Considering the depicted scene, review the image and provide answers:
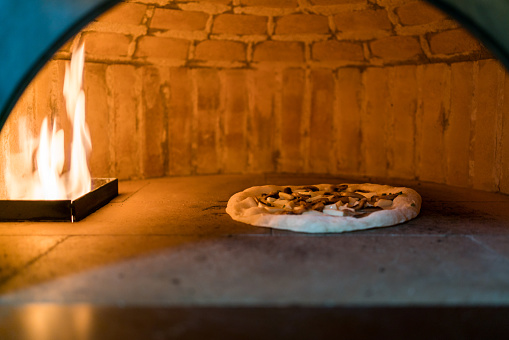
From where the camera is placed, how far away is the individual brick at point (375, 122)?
5.18m

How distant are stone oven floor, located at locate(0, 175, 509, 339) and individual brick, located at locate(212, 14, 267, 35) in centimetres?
251

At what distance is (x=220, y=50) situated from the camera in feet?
17.3

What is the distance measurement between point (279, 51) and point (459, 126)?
80.5 inches

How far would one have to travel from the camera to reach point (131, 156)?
5117mm

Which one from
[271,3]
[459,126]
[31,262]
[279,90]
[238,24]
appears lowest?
[31,262]

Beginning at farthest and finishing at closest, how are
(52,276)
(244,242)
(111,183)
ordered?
(111,183), (244,242), (52,276)

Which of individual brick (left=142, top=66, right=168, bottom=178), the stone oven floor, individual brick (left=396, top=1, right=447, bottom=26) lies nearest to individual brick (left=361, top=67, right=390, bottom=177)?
individual brick (left=396, top=1, right=447, bottom=26)

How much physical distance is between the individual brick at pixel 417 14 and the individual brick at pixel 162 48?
87.8 inches

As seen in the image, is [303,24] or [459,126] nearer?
[459,126]

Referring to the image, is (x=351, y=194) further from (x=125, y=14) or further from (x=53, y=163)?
(x=125, y=14)

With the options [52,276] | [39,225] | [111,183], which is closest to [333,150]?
[111,183]

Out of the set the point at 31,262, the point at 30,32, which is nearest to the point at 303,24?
the point at 30,32

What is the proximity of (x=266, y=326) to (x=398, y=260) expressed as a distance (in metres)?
0.97

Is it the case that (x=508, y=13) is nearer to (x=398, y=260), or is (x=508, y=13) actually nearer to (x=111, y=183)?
(x=398, y=260)
